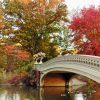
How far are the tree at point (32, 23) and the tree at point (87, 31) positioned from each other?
329 inches

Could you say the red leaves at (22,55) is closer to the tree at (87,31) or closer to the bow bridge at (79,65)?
the bow bridge at (79,65)

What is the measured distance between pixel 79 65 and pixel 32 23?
19.5m

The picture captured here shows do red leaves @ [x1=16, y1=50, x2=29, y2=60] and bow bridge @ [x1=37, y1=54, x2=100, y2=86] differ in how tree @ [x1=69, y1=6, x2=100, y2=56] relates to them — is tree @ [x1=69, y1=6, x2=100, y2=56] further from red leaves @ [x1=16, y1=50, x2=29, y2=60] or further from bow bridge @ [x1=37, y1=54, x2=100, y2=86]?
red leaves @ [x1=16, y1=50, x2=29, y2=60]

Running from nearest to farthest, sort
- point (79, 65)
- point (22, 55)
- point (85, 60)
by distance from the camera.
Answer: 1. point (85, 60)
2. point (79, 65)
3. point (22, 55)

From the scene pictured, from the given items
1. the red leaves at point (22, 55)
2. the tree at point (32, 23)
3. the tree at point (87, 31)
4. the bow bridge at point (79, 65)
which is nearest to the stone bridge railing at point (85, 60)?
the bow bridge at point (79, 65)

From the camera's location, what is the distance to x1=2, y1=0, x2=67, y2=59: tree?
4756cm

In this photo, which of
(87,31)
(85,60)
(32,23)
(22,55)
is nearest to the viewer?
(85,60)

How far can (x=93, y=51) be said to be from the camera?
3800 cm

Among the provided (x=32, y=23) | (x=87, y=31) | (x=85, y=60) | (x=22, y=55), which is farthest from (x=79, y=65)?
(x=32, y=23)

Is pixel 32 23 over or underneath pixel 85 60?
over

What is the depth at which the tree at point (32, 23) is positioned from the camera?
4756cm

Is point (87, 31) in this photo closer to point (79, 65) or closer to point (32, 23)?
point (79, 65)

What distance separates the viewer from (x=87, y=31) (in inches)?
1507

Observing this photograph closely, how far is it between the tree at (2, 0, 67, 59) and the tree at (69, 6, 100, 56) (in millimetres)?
8363
